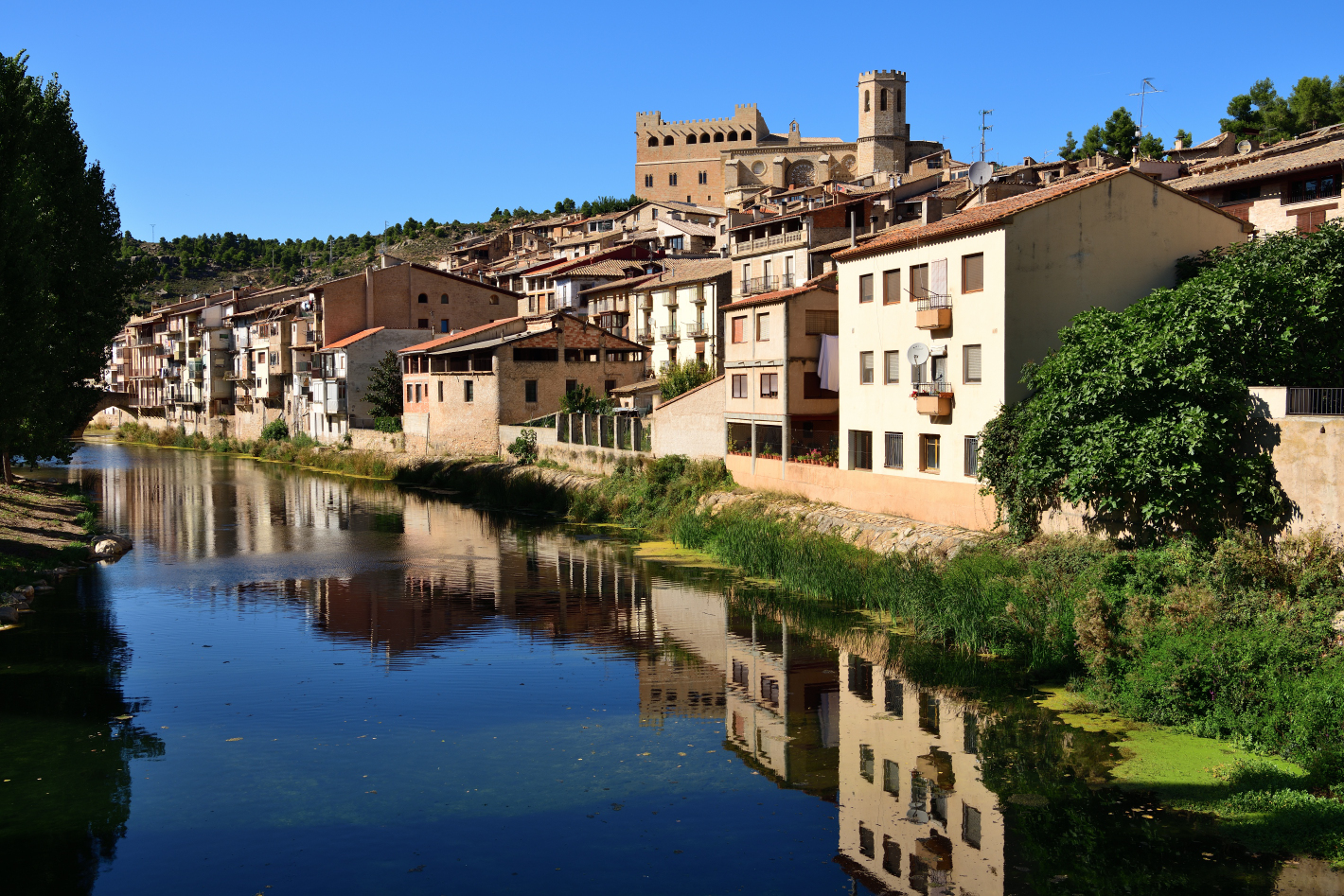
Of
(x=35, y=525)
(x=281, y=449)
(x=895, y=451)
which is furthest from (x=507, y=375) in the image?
(x=895, y=451)

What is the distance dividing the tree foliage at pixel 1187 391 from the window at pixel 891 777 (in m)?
6.46

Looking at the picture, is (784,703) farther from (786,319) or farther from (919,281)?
(786,319)

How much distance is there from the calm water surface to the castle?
7389 centimetres

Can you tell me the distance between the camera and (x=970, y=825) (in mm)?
12586

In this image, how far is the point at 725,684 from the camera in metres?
18.6

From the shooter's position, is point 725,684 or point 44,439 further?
point 44,439

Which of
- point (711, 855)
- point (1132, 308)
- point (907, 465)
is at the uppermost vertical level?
point (1132, 308)

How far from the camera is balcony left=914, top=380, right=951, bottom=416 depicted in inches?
974

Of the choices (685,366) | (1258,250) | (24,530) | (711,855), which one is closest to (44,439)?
(24,530)

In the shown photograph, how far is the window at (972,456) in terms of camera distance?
949 inches

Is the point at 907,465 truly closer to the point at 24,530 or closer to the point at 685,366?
the point at 685,366

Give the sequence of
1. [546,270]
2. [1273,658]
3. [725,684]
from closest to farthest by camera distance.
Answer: [1273,658]
[725,684]
[546,270]

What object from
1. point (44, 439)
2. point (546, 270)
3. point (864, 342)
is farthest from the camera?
point (546, 270)

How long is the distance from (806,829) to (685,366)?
33447mm
